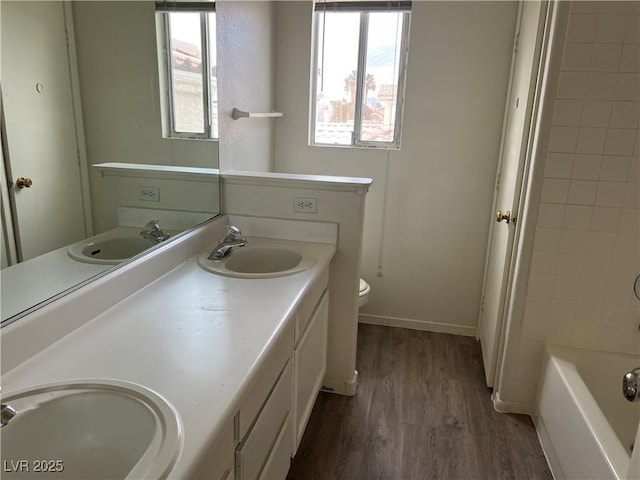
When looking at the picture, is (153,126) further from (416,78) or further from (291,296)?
(416,78)

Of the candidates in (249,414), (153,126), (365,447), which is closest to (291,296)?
(249,414)

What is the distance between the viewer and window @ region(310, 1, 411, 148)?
9.91ft

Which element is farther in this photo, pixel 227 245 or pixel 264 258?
pixel 264 258

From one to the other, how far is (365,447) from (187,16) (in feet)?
6.72

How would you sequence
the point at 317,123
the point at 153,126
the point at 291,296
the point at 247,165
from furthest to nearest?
the point at 317,123 < the point at 247,165 < the point at 153,126 < the point at 291,296

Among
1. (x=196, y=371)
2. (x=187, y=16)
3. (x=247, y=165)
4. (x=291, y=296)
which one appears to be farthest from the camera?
(x=247, y=165)

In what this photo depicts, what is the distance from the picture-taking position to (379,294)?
3.37m

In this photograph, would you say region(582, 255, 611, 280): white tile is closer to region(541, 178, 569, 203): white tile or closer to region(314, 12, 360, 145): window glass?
region(541, 178, 569, 203): white tile

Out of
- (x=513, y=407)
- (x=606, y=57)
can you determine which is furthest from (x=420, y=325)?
(x=606, y=57)

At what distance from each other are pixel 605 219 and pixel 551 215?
225mm

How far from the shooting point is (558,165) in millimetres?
2020

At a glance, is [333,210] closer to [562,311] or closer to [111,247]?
[111,247]

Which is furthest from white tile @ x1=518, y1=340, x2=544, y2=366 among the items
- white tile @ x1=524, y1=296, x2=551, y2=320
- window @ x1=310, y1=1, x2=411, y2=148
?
window @ x1=310, y1=1, x2=411, y2=148

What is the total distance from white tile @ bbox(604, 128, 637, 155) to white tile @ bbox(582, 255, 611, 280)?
1.56 ft
